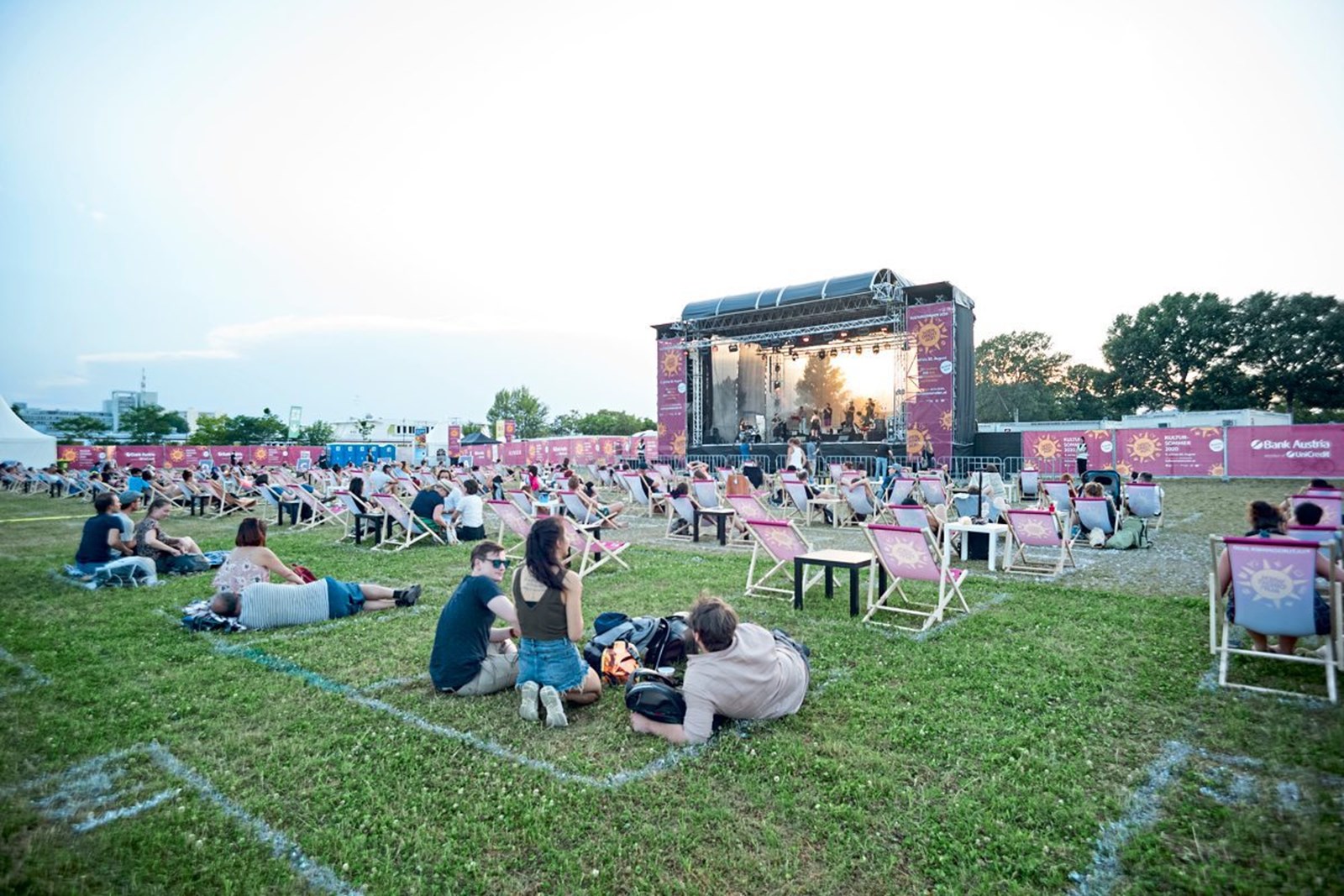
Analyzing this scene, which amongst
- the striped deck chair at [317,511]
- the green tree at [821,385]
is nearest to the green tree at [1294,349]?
the green tree at [821,385]

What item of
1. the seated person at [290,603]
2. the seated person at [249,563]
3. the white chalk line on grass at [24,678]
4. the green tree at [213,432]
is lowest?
the white chalk line on grass at [24,678]

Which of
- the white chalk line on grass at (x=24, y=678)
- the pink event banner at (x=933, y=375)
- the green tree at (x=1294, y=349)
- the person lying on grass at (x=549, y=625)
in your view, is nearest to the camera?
the person lying on grass at (x=549, y=625)

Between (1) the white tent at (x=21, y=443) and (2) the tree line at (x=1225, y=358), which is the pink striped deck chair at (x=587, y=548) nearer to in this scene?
(1) the white tent at (x=21, y=443)

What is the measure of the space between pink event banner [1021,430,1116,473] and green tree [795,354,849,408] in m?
7.41

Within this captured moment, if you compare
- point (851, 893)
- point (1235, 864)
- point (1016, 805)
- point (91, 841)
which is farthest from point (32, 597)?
point (1235, 864)

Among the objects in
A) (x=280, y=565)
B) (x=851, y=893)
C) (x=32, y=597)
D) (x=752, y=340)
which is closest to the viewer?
(x=851, y=893)

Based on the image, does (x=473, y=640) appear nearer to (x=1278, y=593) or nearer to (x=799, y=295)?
(x=1278, y=593)

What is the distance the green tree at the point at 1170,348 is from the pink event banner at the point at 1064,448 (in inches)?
1008

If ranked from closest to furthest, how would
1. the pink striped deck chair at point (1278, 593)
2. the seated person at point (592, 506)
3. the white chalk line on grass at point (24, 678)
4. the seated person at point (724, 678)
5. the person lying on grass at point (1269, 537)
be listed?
1. the seated person at point (724, 678)
2. the pink striped deck chair at point (1278, 593)
3. the person lying on grass at point (1269, 537)
4. the white chalk line on grass at point (24, 678)
5. the seated person at point (592, 506)

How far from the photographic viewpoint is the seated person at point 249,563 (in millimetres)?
5578

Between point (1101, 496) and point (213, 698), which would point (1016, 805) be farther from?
point (1101, 496)

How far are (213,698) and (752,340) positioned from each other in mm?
22599

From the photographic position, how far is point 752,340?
25.1 meters

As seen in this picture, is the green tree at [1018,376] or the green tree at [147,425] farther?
the green tree at [147,425]
